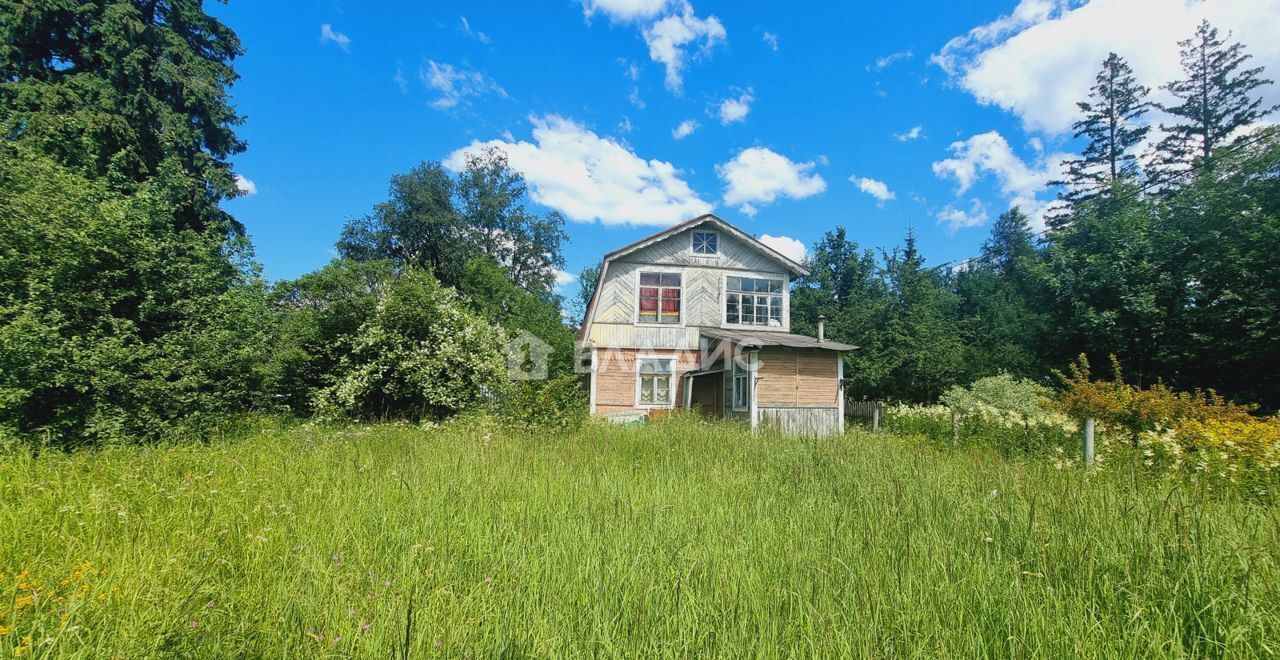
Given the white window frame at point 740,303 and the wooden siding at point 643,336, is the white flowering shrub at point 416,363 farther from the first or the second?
the white window frame at point 740,303

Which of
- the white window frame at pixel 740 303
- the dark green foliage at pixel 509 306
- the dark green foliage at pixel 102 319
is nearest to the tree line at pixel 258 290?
the dark green foliage at pixel 102 319

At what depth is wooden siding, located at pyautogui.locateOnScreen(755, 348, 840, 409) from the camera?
13.3 m

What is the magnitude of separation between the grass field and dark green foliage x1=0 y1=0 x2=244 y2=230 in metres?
11.8

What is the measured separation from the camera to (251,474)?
4.36 meters

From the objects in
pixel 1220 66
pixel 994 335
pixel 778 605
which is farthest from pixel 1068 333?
pixel 778 605

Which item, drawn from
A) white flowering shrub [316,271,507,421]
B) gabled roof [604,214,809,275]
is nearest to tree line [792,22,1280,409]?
gabled roof [604,214,809,275]

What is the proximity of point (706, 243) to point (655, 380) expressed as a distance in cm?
548

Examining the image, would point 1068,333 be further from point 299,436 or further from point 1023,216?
point 1023,216

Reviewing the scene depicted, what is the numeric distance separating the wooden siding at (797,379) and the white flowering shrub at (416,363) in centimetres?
757

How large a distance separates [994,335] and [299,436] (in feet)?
103

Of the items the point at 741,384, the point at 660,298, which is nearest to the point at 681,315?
the point at 660,298

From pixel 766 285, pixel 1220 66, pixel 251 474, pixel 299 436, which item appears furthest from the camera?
pixel 1220 66

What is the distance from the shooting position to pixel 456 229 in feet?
108

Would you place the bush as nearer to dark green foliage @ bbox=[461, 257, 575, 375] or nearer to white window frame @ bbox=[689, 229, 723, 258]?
white window frame @ bbox=[689, 229, 723, 258]
